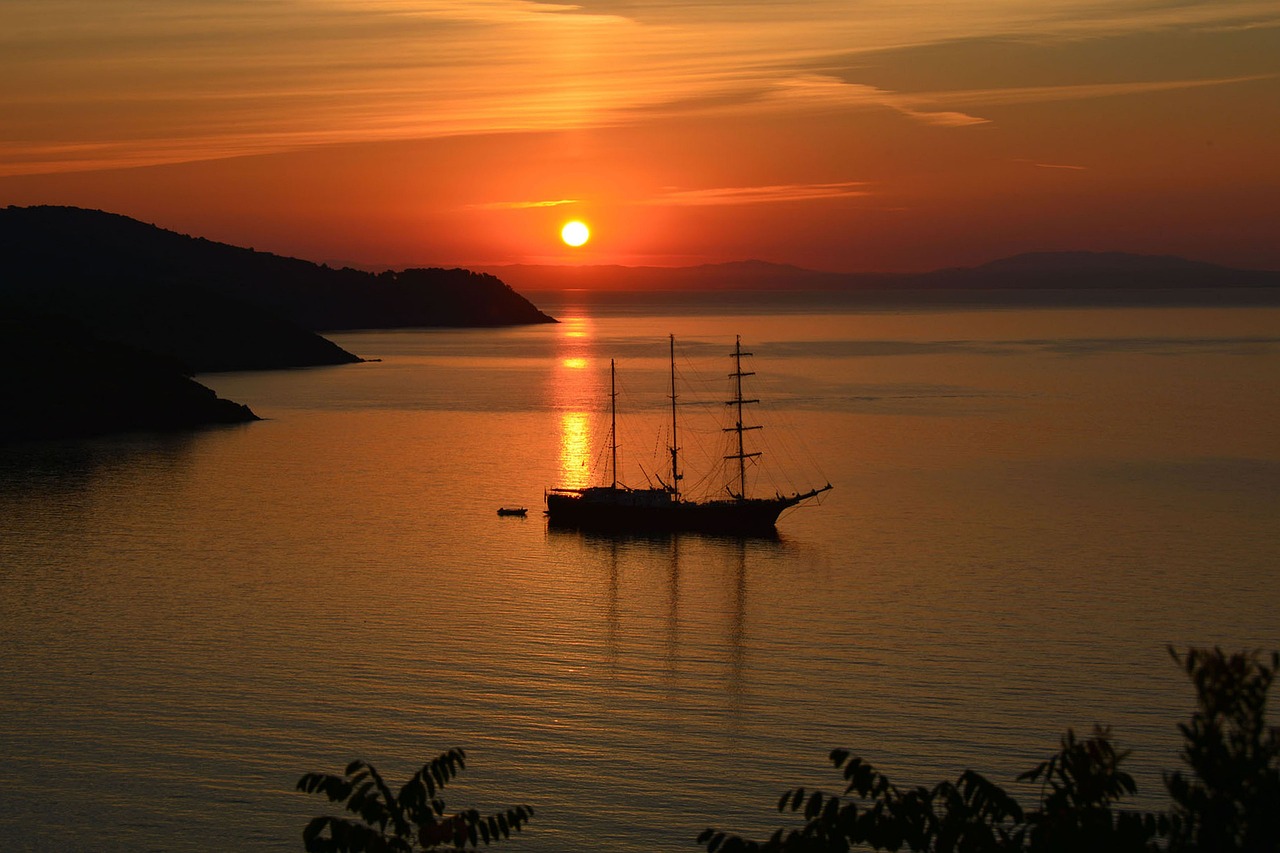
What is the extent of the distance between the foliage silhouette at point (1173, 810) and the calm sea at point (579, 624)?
15849mm

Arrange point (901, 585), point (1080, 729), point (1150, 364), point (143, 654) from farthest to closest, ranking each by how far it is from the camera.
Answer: point (1150, 364), point (901, 585), point (143, 654), point (1080, 729)

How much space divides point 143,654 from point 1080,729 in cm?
2841

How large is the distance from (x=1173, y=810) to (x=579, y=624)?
3481 centimetres

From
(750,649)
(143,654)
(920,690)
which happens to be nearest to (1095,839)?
(920,690)

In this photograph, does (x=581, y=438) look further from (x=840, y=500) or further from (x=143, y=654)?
(x=143, y=654)

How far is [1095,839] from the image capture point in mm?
11539

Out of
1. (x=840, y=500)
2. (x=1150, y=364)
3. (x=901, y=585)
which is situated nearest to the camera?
(x=901, y=585)

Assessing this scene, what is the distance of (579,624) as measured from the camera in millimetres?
45906

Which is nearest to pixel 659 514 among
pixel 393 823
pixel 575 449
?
pixel 575 449

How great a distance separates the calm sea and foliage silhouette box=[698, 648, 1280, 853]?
52.0 ft

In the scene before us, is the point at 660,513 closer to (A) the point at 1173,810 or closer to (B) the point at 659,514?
(B) the point at 659,514

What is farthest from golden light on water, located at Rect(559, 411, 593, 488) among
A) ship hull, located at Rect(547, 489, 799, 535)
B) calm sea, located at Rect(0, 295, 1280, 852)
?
ship hull, located at Rect(547, 489, 799, 535)

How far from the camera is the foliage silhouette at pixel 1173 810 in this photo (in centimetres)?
1073

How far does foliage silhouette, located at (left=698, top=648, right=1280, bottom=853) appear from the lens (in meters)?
10.7
